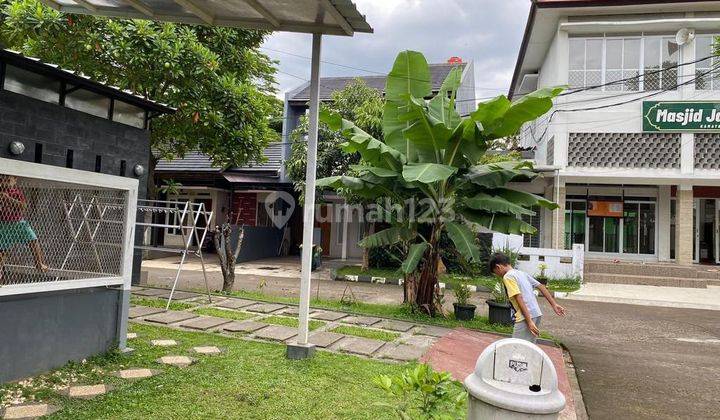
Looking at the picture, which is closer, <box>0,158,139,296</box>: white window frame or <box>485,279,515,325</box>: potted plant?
<box>0,158,139,296</box>: white window frame

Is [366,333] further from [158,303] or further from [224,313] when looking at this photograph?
[158,303]

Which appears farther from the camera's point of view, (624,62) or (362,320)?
(624,62)

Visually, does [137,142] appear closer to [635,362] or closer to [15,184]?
[15,184]

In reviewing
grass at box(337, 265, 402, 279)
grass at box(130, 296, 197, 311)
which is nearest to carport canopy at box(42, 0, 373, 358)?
grass at box(130, 296, 197, 311)

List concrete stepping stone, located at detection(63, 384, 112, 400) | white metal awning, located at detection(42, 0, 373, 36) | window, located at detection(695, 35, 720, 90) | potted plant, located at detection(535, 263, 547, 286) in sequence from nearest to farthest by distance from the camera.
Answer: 1. concrete stepping stone, located at detection(63, 384, 112, 400)
2. white metal awning, located at detection(42, 0, 373, 36)
3. potted plant, located at detection(535, 263, 547, 286)
4. window, located at detection(695, 35, 720, 90)

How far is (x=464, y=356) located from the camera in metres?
5.96

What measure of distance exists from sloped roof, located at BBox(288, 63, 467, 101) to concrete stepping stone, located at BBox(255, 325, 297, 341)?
14.7 meters

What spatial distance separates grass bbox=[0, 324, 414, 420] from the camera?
366 cm

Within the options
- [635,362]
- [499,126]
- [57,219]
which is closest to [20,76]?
[57,219]

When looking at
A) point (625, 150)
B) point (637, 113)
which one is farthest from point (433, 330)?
point (637, 113)

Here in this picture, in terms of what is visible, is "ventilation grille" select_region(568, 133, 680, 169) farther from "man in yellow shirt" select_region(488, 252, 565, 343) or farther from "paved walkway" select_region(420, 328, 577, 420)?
"man in yellow shirt" select_region(488, 252, 565, 343)

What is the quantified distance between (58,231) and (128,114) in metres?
5.66

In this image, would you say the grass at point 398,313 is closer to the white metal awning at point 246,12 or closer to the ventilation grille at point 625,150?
the white metal awning at point 246,12

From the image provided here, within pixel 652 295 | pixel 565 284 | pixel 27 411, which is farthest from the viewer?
pixel 565 284
